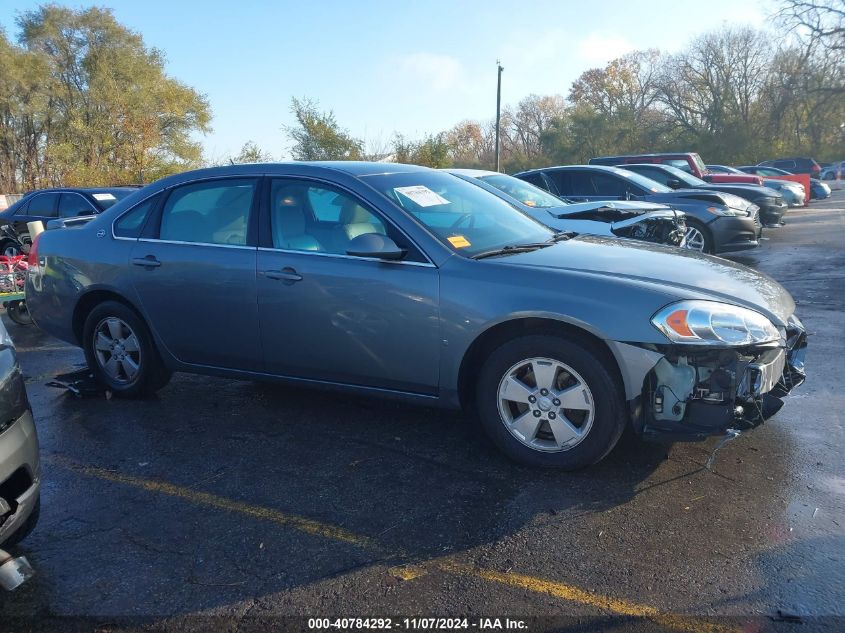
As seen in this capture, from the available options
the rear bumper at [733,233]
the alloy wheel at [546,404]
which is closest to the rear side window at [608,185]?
the rear bumper at [733,233]

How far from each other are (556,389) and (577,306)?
451mm

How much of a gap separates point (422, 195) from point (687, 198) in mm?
8374

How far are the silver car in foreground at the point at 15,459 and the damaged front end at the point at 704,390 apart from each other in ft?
9.05

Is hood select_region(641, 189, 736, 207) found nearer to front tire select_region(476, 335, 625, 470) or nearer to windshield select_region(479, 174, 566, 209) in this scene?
windshield select_region(479, 174, 566, 209)

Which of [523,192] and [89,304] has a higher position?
[523,192]

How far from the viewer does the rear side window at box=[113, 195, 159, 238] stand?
506cm

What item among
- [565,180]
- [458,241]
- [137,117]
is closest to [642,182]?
[565,180]

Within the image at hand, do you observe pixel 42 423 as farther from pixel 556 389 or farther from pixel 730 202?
pixel 730 202

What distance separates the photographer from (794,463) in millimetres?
3799

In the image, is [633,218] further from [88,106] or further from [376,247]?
[88,106]

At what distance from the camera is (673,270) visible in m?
3.96

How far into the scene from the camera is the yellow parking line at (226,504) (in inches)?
126

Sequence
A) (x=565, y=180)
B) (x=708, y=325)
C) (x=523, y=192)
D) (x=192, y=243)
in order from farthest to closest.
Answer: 1. (x=565, y=180)
2. (x=523, y=192)
3. (x=192, y=243)
4. (x=708, y=325)

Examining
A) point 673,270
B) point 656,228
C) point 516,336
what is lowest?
point 516,336
